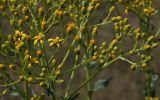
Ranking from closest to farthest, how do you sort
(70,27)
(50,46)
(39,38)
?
1. (39,38)
2. (70,27)
3. (50,46)

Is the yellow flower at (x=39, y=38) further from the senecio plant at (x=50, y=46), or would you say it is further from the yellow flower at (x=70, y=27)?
the yellow flower at (x=70, y=27)

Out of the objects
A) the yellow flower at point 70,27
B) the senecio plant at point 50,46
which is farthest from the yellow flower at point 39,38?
the yellow flower at point 70,27

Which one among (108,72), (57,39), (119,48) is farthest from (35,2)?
(108,72)

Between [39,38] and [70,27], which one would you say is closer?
[39,38]

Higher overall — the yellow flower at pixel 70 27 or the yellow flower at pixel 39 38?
the yellow flower at pixel 39 38

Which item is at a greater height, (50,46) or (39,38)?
(39,38)

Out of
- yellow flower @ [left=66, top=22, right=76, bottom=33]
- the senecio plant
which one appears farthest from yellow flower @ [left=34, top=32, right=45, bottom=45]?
yellow flower @ [left=66, top=22, right=76, bottom=33]

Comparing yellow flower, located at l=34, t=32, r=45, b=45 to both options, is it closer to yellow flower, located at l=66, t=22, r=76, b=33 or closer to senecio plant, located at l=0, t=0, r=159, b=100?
senecio plant, located at l=0, t=0, r=159, b=100

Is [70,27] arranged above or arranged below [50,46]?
above

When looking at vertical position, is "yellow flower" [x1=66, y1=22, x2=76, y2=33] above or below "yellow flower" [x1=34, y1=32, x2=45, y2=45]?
below

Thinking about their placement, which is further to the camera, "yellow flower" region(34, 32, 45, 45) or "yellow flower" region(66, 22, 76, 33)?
"yellow flower" region(66, 22, 76, 33)

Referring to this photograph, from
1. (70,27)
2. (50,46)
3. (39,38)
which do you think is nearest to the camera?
(39,38)

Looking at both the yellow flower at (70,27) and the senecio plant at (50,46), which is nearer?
the senecio plant at (50,46)
